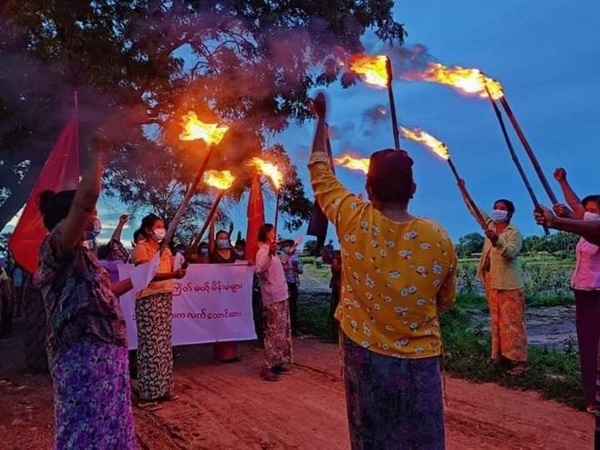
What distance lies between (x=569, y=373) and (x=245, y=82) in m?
7.19

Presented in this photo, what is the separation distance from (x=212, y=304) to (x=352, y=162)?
17.1 ft

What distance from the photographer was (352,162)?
5000 millimetres

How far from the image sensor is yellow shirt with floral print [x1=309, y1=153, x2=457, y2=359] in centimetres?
271

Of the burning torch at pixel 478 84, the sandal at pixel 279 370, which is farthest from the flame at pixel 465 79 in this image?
the sandal at pixel 279 370

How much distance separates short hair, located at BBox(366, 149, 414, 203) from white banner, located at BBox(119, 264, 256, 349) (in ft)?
22.3

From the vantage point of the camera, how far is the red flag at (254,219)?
9.61 m

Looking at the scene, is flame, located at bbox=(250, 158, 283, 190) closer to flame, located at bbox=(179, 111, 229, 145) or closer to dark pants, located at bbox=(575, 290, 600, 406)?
flame, located at bbox=(179, 111, 229, 145)

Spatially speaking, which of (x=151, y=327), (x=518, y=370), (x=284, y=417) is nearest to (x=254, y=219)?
(x=151, y=327)

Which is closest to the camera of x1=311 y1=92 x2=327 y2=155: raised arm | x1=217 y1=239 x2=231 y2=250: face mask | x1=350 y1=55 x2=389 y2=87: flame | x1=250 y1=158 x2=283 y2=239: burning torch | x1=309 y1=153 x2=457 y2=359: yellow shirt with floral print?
x1=309 y1=153 x2=457 y2=359: yellow shirt with floral print

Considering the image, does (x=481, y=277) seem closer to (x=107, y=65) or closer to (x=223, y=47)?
(x=223, y=47)

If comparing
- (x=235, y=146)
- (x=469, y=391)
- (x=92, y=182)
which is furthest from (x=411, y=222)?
Answer: (x=235, y=146)

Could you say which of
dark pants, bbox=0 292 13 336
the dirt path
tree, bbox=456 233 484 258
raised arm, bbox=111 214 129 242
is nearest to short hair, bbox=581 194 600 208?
the dirt path

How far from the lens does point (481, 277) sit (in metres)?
Answer: 8.34

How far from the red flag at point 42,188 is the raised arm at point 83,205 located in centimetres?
245
